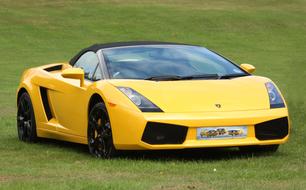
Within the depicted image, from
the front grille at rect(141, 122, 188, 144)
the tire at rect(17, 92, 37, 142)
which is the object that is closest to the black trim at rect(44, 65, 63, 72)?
the tire at rect(17, 92, 37, 142)

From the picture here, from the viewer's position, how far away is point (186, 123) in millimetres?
8922

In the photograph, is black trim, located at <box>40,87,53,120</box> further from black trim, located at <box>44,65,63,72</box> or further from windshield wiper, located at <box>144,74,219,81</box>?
windshield wiper, located at <box>144,74,219,81</box>

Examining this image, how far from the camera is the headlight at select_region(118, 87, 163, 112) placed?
903 cm

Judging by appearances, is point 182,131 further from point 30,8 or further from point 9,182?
point 30,8

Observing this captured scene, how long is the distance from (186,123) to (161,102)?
34cm

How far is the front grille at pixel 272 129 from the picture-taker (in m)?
9.20

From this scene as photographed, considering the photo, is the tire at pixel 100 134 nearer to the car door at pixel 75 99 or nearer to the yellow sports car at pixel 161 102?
the yellow sports car at pixel 161 102

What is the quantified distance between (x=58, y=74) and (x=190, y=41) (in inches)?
1101

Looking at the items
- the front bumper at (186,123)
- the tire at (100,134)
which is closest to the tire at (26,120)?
the tire at (100,134)

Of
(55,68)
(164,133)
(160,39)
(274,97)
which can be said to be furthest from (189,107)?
(160,39)

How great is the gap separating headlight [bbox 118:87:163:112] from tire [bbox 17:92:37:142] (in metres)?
2.54

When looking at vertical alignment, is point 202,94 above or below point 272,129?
above

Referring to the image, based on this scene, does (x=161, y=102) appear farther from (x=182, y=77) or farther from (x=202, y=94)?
(x=182, y=77)

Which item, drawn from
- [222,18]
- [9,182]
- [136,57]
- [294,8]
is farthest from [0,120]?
[294,8]
